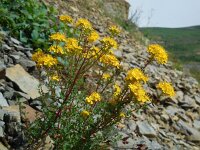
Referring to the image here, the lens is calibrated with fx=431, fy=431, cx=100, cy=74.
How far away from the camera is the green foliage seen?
8039 millimetres

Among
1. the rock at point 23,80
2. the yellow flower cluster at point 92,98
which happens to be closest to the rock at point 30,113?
the rock at point 23,80

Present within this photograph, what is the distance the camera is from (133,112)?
7.79 meters

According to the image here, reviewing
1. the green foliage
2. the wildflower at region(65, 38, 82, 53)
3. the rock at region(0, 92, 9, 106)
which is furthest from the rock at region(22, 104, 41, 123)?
the green foliage

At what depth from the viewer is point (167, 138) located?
7.62 m

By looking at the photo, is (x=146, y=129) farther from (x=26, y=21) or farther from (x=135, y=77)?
(x=135, y=77)

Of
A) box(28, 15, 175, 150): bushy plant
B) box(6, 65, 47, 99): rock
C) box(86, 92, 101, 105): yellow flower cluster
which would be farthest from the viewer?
box(6, 65, 47, 99): rock

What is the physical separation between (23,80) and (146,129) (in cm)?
229

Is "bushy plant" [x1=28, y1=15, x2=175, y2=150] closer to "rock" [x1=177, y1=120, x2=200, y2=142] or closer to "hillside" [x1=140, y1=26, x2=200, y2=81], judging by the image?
"rock" [x1=177, y1=120, x2=200, y2=142]

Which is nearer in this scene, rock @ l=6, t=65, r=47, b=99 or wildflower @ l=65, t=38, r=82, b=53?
wildflower @ l=65, t=38, r=82, b=53

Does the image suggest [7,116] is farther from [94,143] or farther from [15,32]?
[15,32]

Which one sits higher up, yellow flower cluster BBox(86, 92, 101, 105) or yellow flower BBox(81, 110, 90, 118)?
yellow flower cluster BBox(86, 92, 101, 105)

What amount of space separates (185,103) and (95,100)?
18.9 feet

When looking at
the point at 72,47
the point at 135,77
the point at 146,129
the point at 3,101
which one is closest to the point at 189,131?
the point at 146,129

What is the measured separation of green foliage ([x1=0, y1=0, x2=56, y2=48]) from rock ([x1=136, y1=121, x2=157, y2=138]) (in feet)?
7.60
